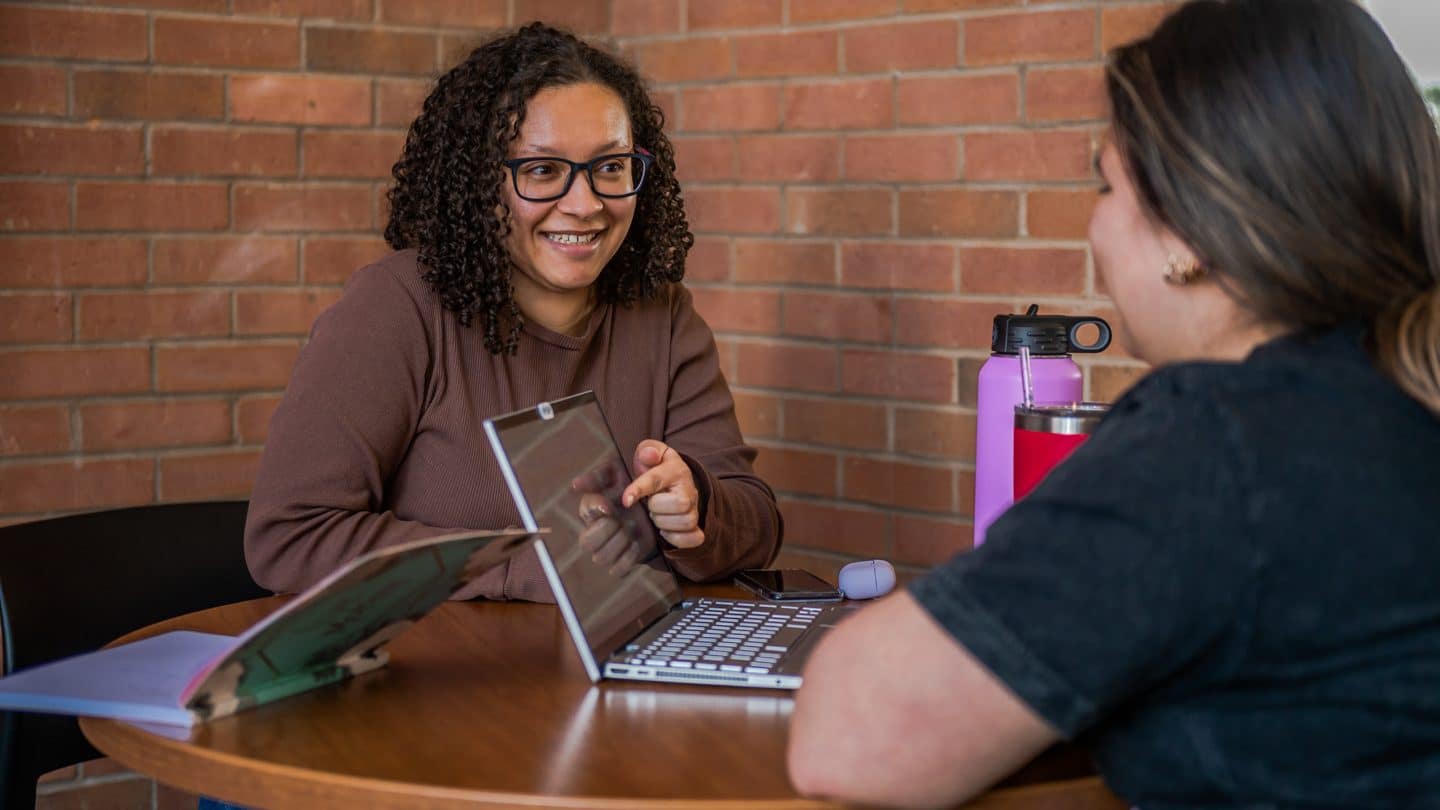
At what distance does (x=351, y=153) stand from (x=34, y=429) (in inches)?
29.1

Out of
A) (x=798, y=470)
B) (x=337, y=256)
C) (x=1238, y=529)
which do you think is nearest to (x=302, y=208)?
(x=337, y=256)

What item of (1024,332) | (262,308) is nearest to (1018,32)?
(1024,332)

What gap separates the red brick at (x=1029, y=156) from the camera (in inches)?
91.6

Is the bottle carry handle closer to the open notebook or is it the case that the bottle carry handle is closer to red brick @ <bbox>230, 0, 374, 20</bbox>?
the open notebook

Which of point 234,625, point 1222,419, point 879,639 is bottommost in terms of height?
point 234,625

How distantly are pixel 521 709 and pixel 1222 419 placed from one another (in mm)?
642

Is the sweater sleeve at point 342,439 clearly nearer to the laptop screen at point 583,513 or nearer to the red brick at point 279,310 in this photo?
the laptop screen at point 583,513

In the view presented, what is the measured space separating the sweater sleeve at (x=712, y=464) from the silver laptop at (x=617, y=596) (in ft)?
0.41

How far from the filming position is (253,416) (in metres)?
2.64

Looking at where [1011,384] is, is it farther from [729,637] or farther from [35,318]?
[35,318]

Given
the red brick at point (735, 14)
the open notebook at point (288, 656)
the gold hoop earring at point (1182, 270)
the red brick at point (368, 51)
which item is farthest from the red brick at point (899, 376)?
the gold hoop earring at point (1182, 270)

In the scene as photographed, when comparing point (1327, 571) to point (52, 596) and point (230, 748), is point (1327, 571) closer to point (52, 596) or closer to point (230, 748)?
point (230, 748)

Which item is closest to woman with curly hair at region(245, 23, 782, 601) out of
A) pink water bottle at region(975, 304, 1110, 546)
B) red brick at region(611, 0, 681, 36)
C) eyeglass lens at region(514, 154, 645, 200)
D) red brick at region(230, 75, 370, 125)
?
eyeglass lens at region(514, 154, 645, 200)

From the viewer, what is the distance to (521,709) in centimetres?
127
